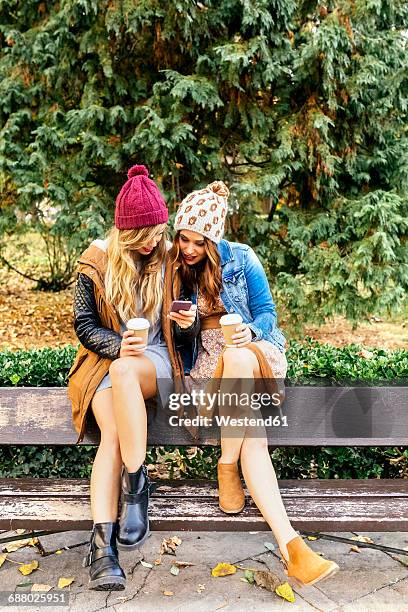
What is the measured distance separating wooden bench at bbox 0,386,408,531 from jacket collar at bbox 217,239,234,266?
29.0 inches

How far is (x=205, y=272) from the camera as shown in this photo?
3.15 m

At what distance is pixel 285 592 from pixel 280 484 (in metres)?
0.48

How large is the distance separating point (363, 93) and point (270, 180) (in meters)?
1.24

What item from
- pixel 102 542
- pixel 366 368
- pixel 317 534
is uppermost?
pixel 366 368

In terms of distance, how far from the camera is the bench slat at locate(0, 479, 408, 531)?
276cm

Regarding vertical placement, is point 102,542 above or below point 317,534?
above

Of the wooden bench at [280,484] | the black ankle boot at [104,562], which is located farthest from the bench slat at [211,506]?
the black ankle boot at [104,562]

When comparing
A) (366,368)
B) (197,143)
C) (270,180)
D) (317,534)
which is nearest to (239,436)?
(317,534)

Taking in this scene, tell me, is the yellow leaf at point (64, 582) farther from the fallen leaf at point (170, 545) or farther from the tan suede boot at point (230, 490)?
the tan suede boot at point (230, 490)

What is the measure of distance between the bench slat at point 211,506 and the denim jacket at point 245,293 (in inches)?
25.5

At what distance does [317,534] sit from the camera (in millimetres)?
3205

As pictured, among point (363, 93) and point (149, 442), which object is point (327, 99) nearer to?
point (363, 93)

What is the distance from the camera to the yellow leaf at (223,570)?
3066mm

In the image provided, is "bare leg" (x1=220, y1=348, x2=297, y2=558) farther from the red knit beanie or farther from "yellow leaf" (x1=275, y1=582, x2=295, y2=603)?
the red knit beanie
